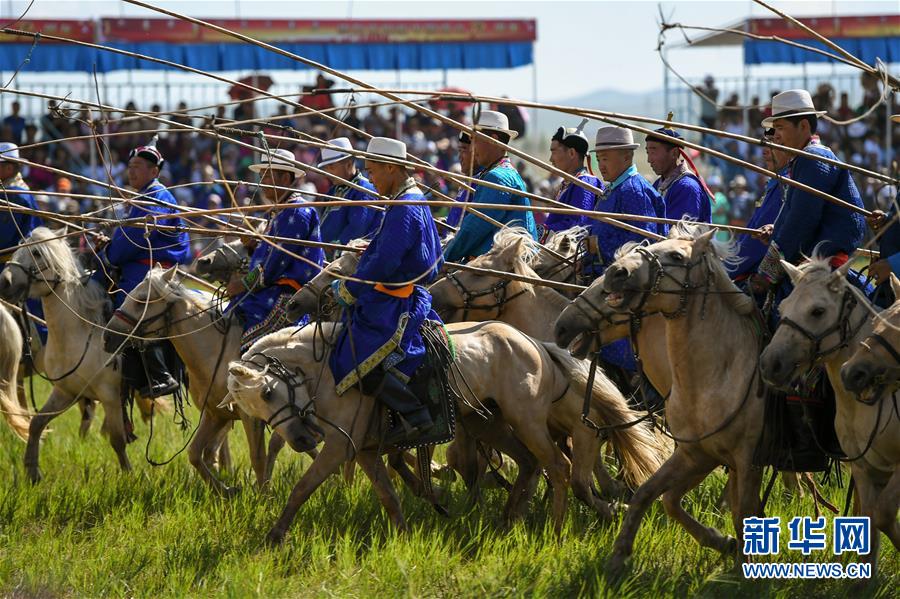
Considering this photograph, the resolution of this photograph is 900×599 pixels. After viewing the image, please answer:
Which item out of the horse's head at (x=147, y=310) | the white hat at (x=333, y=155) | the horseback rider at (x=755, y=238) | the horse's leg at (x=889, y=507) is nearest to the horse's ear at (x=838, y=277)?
the horse's leg at (x=889, y=507)

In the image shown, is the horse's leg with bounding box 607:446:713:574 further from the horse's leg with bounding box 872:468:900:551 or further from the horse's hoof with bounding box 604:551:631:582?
the horse's leg with bounding box 872:468:900:551

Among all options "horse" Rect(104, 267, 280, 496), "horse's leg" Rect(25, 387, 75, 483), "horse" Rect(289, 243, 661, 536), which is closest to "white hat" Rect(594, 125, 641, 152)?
"horse" Rect(289, 243, 661, 536)

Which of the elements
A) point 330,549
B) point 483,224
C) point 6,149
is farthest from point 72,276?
point 330,549

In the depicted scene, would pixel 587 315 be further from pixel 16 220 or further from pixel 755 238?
pixel 16 220

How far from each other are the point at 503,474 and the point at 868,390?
3.83 m

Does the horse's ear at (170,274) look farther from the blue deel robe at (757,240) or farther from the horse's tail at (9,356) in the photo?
the blue deel robe at (757,240)

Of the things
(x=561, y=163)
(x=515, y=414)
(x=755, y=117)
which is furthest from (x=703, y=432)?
(x=755, y=117)

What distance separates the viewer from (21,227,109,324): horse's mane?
9.49 m

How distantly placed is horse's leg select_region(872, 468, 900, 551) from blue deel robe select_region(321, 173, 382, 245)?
462 cm

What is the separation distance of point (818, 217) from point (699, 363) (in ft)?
3.37

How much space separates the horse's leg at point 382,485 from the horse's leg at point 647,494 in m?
1.35

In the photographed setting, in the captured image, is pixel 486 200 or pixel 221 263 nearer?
pixel 486 200

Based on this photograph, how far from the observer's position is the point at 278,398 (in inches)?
273

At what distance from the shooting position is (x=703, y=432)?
6.37m
